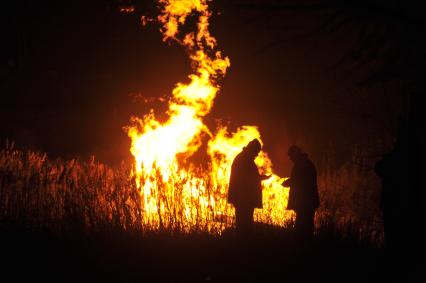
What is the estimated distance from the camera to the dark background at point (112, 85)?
16172 millimetres

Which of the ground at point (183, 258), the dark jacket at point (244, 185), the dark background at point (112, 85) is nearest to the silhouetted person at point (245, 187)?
the dark jacket at point (244, 185)

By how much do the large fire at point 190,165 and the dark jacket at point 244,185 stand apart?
37 centimetres

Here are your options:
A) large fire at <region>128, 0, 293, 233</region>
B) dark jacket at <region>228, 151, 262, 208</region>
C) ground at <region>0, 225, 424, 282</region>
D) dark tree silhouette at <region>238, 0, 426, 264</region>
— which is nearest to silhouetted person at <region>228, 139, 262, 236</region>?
dark jacket at <region>228, 151, 262, 208</region>

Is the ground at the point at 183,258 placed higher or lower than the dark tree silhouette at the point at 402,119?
lower

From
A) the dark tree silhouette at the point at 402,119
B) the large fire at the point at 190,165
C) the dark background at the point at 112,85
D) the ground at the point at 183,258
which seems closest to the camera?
the dark tree silhouette at the point at 402,119

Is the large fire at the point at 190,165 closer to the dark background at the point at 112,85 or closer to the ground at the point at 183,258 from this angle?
the ground at the point at 183,258

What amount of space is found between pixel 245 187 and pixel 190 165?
1162 mm

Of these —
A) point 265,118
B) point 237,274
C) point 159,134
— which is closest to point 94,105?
point 265,118

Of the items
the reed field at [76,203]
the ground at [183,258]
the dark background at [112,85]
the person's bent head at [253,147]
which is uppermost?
the dark background at [112,85]

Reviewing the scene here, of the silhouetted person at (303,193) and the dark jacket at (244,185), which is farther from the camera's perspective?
the dark jacket at (244,185)

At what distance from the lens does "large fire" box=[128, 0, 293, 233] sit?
7.68 metres

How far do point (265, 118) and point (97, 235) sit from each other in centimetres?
1079

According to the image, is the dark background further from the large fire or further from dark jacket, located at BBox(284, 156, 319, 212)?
dark jacket, located at BBox(284, 156, 319, 212)

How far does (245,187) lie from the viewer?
7996mm
